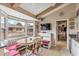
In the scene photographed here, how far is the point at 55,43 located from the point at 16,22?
0.76 metres

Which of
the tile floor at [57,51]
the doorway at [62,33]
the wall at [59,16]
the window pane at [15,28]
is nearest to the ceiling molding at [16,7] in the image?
the window pane at [15,28]

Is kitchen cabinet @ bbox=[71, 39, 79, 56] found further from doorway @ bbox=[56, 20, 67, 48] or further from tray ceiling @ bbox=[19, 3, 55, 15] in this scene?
tray ceiling @ bbox=[19, 3, 55, 15]

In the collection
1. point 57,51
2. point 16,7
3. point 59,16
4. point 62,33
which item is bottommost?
point 57,51

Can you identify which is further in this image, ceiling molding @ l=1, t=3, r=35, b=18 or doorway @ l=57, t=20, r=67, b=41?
doorway @ l=57, t=20, r=67, b=41

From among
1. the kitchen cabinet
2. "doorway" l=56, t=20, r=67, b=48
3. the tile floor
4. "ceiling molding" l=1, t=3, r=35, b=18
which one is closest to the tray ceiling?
"ceiling molding" l=1, t=3, r=35, b=18

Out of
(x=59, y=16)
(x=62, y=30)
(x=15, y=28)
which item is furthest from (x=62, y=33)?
(x=15, y=28)

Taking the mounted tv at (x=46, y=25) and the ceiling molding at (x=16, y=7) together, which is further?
the mounted tv at (x=46, y=25)

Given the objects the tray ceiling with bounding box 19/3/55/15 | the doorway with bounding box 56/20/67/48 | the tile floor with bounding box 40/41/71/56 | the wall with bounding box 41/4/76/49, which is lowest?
the tile floor with bounding box 40/41/71/56

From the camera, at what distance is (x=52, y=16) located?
82.7 inches

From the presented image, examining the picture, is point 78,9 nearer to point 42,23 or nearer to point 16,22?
point 42,23

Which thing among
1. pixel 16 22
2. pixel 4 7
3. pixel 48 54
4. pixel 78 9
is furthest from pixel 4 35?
pixel 78 9

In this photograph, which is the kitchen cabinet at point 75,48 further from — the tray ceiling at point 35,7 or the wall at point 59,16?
the tray ceiling at point 35,7

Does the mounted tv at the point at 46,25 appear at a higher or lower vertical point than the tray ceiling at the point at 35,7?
lower

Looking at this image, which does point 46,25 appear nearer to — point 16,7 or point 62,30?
point 62,30
